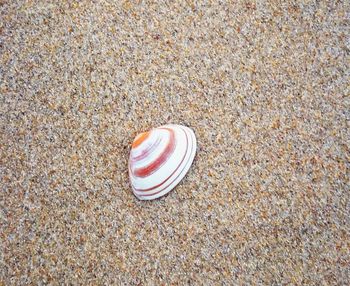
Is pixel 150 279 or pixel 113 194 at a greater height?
pixel 113 194

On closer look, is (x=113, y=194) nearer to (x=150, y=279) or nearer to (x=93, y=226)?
(x=93, y=226)

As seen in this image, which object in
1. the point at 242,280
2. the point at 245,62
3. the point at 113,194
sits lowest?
the point at 242,280

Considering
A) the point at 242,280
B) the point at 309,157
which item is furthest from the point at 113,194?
the point at 309,157
